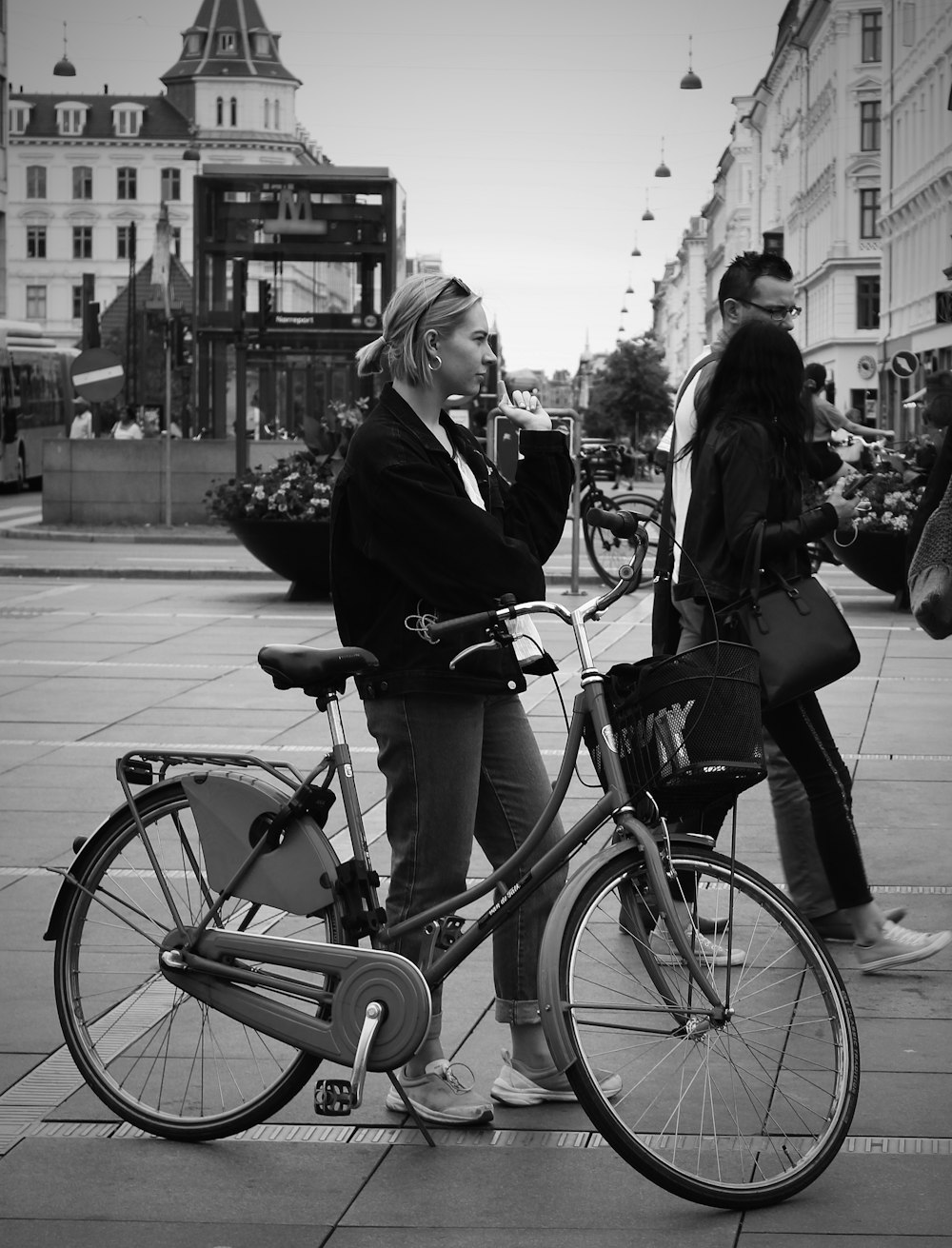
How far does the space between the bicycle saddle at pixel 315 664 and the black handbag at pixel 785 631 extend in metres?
1.44

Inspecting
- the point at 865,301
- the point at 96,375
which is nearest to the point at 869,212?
the point at 865,301

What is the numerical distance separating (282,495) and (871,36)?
194ft

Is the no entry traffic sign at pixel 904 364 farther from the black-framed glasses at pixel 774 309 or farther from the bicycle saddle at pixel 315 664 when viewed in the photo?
the bicycle saddle at pixel 315 664

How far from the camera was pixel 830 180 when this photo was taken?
7425 centimetres

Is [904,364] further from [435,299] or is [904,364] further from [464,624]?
[464,624]

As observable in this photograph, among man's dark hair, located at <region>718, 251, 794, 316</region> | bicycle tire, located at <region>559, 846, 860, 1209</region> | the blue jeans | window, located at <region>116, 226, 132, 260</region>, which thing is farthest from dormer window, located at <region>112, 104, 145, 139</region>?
bicycle tire, located at <region>559, 846, 860, 1209</region>

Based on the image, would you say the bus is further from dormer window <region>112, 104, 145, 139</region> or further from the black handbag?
dormer window <region>112, 104, 145, 139</region>

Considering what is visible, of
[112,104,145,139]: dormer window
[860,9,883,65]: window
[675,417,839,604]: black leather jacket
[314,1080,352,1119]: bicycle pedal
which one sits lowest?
[314,1080,352,1119]: bicycle pedal

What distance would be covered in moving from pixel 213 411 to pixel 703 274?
406 ft

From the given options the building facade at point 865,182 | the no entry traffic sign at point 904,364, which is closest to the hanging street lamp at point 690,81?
the building facade at point 865,182

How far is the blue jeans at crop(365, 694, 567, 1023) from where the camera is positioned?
4.10m

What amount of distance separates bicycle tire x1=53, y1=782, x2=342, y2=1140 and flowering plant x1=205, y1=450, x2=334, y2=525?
38.5 ft

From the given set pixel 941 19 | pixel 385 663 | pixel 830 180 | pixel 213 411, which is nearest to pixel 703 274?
pixel 830 180

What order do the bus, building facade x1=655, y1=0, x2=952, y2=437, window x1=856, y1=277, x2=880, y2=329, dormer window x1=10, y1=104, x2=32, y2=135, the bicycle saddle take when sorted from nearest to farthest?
the bicycle saddle < the bus < building facade x1=655, y1=0, x2=952, y2=437 < window x1=856, y1=277, x2=880, y2=329 < dormer window x1=10, y1=104, x2=32, y2=135
